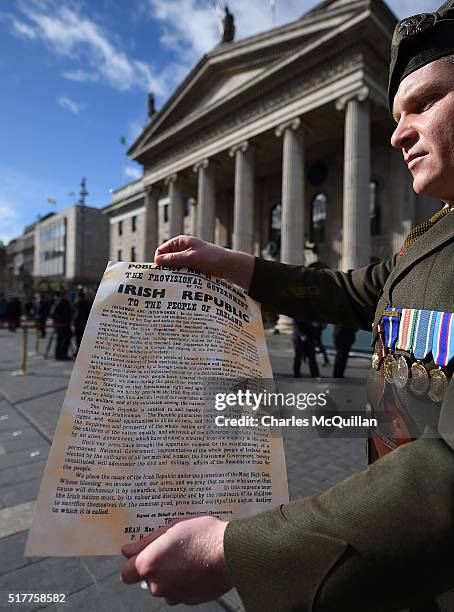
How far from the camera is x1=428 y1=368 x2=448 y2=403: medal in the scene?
0.85m

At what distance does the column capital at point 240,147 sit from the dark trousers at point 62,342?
1535cm

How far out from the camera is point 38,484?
3.17m

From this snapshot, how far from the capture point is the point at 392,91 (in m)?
1.16

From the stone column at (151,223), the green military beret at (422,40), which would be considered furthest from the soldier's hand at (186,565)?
the stone column at (151,223)

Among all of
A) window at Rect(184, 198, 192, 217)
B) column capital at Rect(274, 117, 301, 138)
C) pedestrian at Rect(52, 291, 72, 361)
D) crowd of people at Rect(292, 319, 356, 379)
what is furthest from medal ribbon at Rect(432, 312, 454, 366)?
window at Rect(184, 198, 192, 217)

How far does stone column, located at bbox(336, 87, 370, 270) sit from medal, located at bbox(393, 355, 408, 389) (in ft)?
51.5

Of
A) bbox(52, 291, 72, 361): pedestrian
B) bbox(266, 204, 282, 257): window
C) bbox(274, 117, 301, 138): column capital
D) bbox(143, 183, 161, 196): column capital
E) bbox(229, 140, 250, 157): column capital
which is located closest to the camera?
bbox(52, 291, 72, 361): pedestrian

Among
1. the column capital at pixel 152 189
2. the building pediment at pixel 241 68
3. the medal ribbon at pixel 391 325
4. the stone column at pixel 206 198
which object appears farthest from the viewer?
the column capital at pixel 152 189

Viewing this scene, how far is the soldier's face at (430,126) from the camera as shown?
0.89 metres

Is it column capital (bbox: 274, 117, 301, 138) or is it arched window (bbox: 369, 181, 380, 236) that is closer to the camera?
column capital (bbox: 274, 117, 301, 138)

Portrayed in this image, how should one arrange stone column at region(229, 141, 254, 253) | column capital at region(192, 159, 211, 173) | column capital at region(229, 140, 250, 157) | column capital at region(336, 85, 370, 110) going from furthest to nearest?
column capital at region(192, 159, 211, 173) → stone column at region(229, 141, 254, 253) → column capital at region(229, 140, 250, 157) → column capital at region(336, 85, 370, 110)

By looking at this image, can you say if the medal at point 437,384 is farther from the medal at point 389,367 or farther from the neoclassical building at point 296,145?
the neoclassical building at point 296,145

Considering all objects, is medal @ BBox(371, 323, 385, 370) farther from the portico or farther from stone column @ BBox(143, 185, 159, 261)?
stone column @ BBox(143, 185, 159, 261)

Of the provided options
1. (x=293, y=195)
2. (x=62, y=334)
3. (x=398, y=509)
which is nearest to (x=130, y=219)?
(x=293, y=195)
